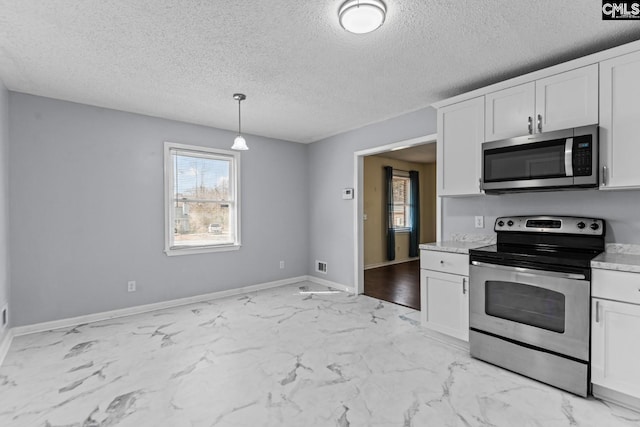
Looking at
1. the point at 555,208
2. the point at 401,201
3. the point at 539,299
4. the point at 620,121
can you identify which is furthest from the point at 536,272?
the point at 401,201

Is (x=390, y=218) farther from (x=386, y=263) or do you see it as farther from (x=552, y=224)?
(x=552, y=224)

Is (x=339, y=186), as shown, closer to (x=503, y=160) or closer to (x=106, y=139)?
(x=503, y=160)

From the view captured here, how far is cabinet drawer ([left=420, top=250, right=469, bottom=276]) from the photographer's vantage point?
2832 millimetres

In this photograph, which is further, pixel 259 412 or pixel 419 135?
pixel 419 135

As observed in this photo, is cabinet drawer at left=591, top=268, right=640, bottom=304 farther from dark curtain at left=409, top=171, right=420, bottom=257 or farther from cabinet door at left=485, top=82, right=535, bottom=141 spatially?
dark curtain at left=409, top=171, right=420, bottom=257

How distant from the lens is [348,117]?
4238 millimetres

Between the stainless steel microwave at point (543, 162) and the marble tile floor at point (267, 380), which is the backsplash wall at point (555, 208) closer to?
the stainless steel microwave at point (543, 162)

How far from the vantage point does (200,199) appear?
457 cm

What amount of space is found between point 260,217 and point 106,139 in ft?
7.39

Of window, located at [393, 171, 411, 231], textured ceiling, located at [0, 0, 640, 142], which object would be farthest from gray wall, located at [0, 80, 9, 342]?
window, located at [393, 171, 411, 231]

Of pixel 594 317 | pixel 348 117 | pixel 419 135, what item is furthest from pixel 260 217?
pixel 594 317

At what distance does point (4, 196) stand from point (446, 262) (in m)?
4.22

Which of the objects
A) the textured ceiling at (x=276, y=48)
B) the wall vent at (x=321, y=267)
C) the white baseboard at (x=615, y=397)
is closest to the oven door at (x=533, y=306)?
the white baseboard at (x=615, y=397)

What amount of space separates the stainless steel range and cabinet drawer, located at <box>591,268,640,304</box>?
4cm
